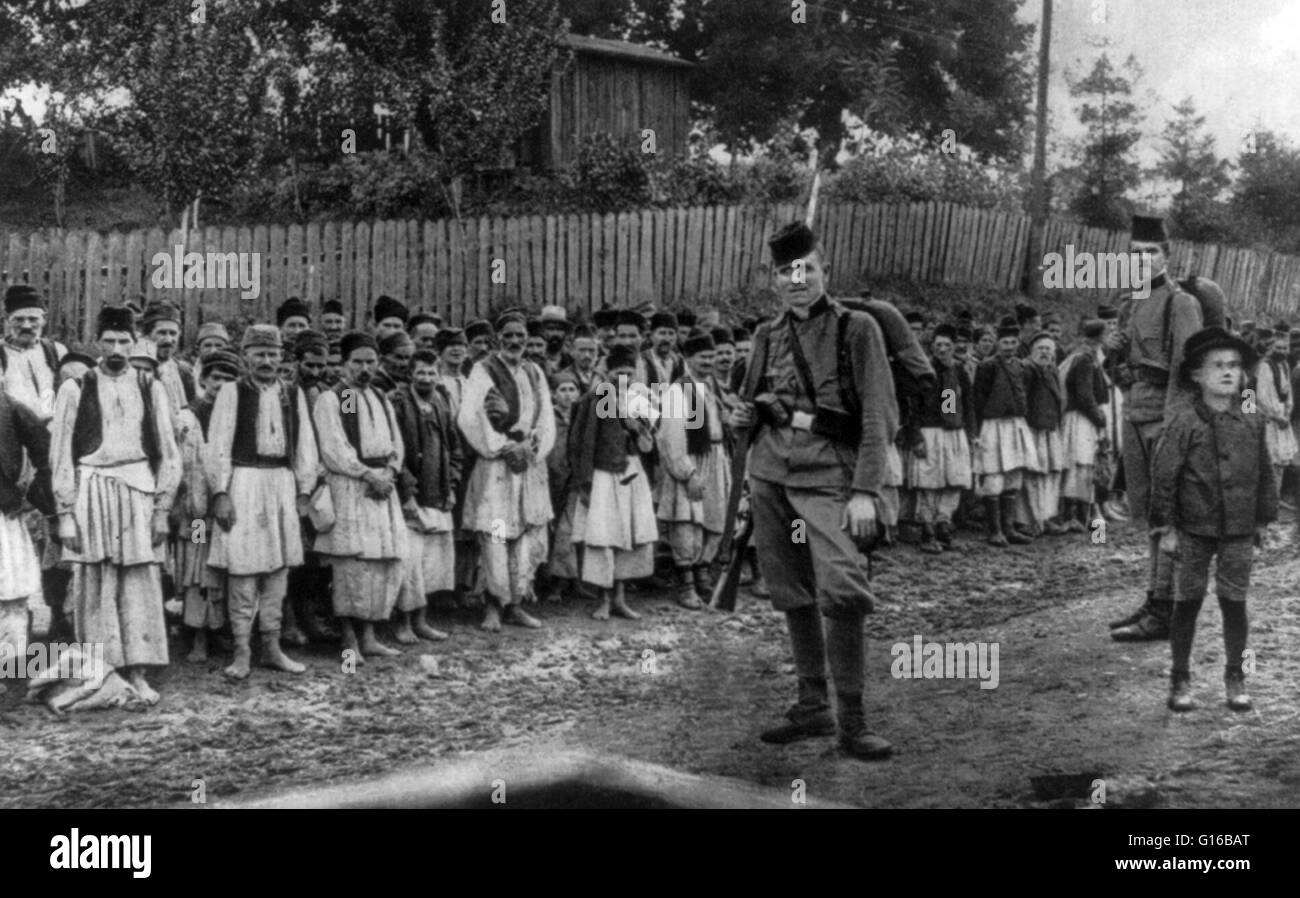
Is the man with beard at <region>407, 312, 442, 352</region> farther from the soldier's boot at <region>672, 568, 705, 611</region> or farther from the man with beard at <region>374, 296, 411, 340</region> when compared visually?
the soldier's boot at <region>672, 568, 705, 611</region>

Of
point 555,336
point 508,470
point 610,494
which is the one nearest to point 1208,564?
point 610,494

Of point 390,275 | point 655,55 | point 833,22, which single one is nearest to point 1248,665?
point 833,22

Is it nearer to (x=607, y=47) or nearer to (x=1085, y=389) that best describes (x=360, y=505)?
(x=1085, y=389)

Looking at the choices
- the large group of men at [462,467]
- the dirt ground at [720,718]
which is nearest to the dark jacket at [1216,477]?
the dirt ground at [720,718]

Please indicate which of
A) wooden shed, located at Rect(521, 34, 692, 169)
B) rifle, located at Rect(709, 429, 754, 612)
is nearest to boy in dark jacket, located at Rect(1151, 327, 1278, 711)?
rifle, located at Rect(709, 429, 754, 612)

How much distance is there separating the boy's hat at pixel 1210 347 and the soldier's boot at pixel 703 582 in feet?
11.1

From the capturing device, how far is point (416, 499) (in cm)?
640

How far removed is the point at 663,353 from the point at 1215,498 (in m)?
3.79

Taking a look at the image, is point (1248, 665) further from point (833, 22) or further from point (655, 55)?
point (655, 55)

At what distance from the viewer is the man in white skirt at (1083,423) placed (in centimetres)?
958

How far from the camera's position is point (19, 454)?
491cm
